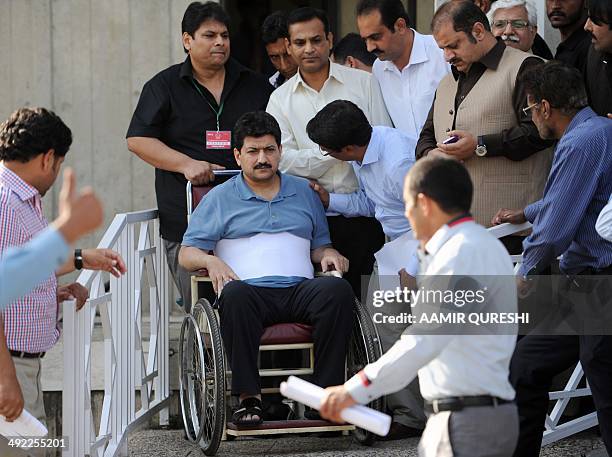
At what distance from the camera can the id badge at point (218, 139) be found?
5.97 meters

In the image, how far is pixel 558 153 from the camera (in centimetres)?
438

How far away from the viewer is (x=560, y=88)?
4.41 m

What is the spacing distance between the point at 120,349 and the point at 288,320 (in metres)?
0.76

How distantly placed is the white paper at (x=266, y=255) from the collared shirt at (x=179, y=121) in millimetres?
561

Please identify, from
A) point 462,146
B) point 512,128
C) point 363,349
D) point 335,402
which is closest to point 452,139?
point 462,146

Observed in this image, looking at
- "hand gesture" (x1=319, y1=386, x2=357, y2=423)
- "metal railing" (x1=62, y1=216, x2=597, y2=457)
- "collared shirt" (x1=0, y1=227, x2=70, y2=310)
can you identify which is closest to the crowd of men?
"hand gesture" (x1=319, y1=386, x2=357, y2=423)

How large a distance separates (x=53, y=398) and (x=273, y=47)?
2.20 metres

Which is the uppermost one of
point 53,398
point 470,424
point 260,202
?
point 260,202

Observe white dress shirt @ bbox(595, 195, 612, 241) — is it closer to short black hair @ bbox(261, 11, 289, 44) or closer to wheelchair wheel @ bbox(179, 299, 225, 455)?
wheelchair wheel @ bbox(179, 299, 225, 455)

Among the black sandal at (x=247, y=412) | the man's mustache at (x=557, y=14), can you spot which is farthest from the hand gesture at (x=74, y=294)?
the man's mustache at (x=557, y=14)

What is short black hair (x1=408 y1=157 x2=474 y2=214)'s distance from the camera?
3.34m

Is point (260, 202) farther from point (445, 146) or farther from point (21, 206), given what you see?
point (21, 206)

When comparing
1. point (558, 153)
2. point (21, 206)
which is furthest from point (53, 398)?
point (558, 153)

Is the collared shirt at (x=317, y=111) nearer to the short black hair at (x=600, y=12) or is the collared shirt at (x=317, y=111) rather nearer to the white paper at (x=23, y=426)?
the short black hair at (x=600, y=12)
